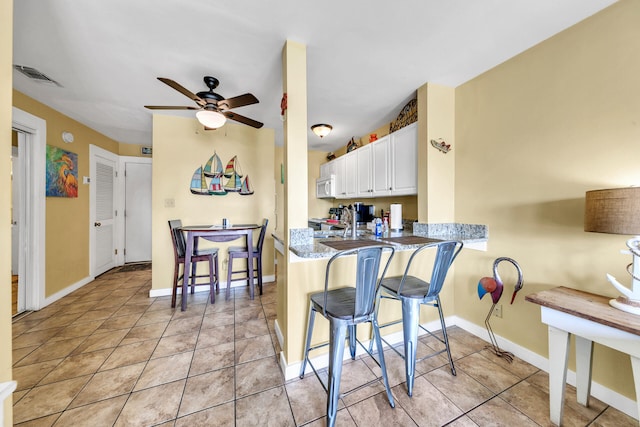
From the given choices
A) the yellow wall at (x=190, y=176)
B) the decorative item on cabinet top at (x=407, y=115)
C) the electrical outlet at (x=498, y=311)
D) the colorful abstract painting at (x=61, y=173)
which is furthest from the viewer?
the yellow wall at (x=190, y=176)

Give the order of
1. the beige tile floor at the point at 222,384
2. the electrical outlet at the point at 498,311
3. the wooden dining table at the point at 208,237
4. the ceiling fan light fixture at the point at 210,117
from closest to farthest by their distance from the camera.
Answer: the beige tile floor at the point at 222,384
the electrical outlet at the point at 498,311
the ceiling fan light fixture at the point at 210,117
the wooden dining table at the point at 208,237

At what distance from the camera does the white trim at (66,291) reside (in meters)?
2.81

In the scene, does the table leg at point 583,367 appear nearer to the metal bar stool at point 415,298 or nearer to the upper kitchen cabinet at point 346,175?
the metal bar stool at point 415,298

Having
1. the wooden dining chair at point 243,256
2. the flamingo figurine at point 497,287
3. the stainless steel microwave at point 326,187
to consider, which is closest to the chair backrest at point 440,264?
the flamingo figurine at point 497,287

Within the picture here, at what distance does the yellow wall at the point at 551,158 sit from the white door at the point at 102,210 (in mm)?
5279

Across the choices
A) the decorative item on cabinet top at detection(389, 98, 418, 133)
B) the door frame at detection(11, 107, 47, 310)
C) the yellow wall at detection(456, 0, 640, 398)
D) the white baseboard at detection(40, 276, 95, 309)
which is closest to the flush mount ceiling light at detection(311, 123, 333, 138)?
the decorative item on cabinet top at detection(389, 98, 418, 133)

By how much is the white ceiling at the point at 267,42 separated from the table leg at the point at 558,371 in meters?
2.04

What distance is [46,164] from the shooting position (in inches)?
110

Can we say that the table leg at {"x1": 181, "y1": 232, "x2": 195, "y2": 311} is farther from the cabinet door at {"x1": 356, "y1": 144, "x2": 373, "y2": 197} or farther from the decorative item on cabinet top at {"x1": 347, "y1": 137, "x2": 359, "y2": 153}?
the decorative item on cabinet top at {"x1": 347, "y1": 137, "x2": 359, "y2": 153}

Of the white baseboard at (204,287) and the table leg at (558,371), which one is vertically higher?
the table leg at (558,371)

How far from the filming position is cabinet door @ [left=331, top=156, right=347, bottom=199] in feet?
13.2

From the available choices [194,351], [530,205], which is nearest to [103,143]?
[194,351]
